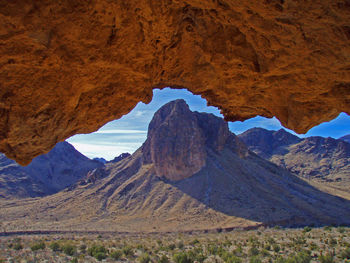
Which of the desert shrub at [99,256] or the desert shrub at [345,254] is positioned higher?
the desert shrub at [345,254]

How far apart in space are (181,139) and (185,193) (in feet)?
46.2

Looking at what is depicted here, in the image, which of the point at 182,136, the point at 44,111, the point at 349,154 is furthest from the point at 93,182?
the point at 349,154

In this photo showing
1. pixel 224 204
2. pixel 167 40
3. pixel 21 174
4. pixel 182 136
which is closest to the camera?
pixel 167 40

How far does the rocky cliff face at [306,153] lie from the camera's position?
3172 inches

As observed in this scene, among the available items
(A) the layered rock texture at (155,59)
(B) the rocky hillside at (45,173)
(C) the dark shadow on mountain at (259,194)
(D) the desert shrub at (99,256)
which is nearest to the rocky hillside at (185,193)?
(C) the dark shadow on mountain at (259,194)

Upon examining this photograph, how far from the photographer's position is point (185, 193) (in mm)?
49469

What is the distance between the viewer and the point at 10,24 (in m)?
3.57

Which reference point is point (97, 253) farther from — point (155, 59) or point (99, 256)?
point (155, 59)

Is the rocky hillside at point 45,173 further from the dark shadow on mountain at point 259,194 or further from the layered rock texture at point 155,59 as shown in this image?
the layered rock texture at point 155,59

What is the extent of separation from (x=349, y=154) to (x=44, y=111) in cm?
10568

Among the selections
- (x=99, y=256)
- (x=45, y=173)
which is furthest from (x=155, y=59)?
(x=45, y=173)

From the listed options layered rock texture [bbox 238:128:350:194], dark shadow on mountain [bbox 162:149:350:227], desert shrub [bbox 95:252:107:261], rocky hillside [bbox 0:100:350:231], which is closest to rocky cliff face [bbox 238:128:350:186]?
layered rock texture [bbox 238:128:350:194]

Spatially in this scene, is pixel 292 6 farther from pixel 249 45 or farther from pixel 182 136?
pixel 182 136

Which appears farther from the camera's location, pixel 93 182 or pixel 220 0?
pixel 93 182
